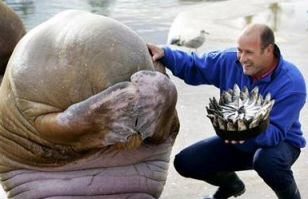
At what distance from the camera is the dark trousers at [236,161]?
3357 mm

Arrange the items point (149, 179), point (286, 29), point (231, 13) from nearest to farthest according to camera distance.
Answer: point (149, 179)
point (286, 29)
point (231, 13)

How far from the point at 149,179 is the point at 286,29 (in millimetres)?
8562

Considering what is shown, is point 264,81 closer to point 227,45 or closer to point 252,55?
point 252,55

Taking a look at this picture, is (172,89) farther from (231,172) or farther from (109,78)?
(231,172)

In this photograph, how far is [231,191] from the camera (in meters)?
3.89

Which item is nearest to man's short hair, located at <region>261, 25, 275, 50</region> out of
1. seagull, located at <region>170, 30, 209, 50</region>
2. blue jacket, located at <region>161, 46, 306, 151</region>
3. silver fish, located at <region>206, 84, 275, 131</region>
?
blue jacket, located at <region>161, 46, 306, 151</region>

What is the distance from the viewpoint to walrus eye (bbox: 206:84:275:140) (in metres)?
3.04

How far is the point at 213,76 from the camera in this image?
3727mm

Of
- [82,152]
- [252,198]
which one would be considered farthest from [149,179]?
[252,198]

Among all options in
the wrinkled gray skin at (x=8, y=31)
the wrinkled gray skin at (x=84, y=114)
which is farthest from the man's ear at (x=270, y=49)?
the wrinkled gray skin at (x=8, y=31)

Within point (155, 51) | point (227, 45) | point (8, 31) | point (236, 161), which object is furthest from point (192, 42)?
point (155, 51)

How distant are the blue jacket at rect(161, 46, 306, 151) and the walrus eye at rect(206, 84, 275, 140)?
0.16 metres

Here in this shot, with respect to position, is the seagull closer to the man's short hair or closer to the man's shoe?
the man's shoe

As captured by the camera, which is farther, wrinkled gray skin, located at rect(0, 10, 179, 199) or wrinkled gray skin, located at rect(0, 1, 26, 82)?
wrinkled gray skin, located at rect(0, 1, 26, 82)
